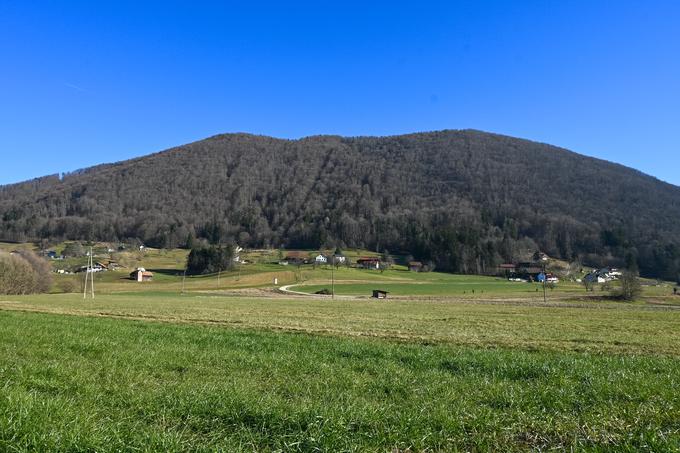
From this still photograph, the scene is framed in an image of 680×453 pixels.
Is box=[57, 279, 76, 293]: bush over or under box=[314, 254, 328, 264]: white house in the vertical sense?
under

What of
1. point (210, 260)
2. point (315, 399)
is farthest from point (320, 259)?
point (315, 399)

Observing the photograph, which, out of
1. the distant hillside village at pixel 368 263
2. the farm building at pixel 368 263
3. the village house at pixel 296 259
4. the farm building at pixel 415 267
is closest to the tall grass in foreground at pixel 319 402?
the distant hillside village at pixel 368 263

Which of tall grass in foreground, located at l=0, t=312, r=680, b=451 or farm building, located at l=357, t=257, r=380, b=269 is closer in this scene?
tall grass in foreground, located at l=0, t=312, r=680, b=451

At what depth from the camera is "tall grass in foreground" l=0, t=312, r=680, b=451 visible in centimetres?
462

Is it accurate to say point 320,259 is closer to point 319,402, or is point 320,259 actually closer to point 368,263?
point 368,263

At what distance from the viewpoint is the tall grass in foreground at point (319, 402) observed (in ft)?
15.2

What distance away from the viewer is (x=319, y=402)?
20.3ft

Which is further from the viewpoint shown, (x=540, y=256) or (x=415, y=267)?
(x=540, y=256)

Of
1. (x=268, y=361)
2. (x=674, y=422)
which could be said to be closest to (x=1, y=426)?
(x=268, y=361)

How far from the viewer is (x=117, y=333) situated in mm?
13969

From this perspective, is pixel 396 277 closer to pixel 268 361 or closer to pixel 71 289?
pixel 71 289

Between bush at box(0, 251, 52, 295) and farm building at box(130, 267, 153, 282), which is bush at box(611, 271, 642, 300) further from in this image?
farm building at box(130, 267, 153, 282)

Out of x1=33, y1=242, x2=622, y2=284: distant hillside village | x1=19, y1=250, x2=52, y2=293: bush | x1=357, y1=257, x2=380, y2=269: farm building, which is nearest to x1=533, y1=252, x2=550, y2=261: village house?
x1=33, y1=242, x2=622, y2=284: distant hillside village

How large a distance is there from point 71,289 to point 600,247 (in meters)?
178
